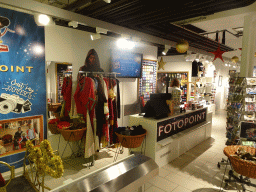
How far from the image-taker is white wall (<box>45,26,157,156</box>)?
12.5 ft

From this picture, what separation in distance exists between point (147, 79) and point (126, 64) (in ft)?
4.09

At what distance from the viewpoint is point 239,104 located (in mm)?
3686

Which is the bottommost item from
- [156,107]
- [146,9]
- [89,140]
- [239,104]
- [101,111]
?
[89,140]

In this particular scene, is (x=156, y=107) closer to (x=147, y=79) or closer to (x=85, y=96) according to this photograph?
(x=85, y=96)

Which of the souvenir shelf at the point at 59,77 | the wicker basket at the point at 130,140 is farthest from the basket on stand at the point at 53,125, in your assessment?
the wicker basket at the point at 130,140

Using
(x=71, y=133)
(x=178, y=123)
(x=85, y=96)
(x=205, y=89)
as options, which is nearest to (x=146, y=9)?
(x=85, y=96)

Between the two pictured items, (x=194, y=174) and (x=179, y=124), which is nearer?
(x=194, y=174)

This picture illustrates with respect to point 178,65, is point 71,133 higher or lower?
lower

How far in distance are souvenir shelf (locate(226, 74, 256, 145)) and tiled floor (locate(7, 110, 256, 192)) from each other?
801 millimetres

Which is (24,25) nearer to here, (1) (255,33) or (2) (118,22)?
(2) (118,22)

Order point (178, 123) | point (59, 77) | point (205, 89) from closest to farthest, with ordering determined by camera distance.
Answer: point (59, 77) → point (178, 123) → point (205, 89)

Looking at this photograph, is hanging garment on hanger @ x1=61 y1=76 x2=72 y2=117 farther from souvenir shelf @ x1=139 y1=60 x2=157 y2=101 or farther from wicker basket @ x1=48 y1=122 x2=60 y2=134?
souvenir shelf @ x1=139 y1=60 x2=157 y2=101

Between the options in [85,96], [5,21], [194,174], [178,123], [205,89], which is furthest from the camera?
[205,89]

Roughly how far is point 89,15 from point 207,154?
4.43 metres
